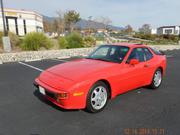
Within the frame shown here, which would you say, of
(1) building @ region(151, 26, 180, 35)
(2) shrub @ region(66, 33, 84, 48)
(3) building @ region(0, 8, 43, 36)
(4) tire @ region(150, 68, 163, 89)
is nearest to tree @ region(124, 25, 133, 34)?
(1) building @ region(151, 26, 180, 35)

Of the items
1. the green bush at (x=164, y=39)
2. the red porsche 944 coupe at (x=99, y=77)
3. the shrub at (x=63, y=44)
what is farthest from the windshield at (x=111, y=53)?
the green bush at (x=164, y=39)

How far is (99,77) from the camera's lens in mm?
3588

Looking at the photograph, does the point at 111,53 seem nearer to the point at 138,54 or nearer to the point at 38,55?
the point at 138,54

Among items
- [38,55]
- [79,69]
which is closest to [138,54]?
[79,69]

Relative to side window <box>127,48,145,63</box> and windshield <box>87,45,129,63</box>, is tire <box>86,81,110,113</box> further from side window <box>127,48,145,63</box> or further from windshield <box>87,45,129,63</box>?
side window <box>127,48,145,63</box>

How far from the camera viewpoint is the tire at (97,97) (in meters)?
3.50

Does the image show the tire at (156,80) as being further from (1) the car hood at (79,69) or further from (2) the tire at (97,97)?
(2) the tire at (97,97)

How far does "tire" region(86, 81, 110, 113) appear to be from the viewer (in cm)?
350

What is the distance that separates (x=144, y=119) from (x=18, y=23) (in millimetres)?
54027

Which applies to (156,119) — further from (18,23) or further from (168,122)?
(18,23)

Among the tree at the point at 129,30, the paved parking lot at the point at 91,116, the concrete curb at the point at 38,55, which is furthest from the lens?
the tree at the point at 129,30

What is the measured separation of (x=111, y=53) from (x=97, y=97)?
1.49 m

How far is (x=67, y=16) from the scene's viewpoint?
44.9 meters

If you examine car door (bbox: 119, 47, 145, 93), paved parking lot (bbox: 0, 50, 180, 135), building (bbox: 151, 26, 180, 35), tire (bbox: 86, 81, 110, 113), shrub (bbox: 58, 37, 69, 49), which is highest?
building (bbox: 151, 26, 180, 35)
